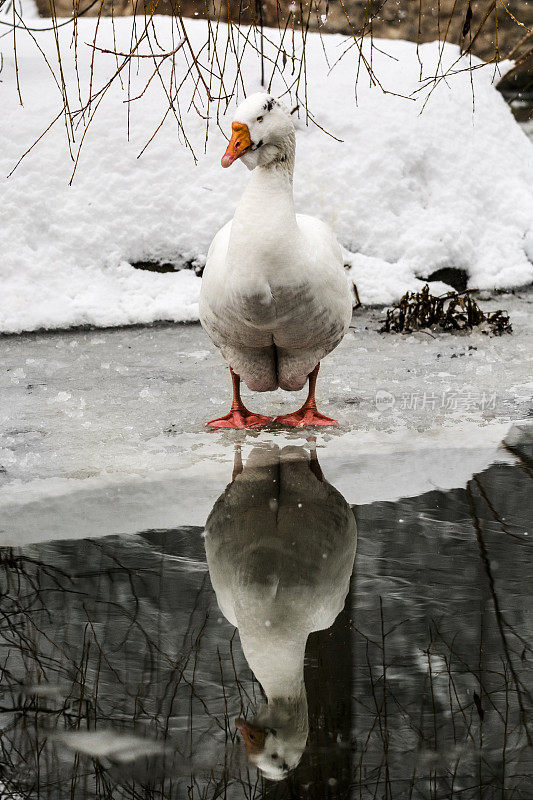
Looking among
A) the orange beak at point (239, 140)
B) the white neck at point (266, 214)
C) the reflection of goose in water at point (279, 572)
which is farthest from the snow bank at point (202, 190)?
the reflection of goose in water at point (279, 572)

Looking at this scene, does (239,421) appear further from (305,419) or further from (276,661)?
(276,661)

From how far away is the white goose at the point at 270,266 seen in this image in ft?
13.0

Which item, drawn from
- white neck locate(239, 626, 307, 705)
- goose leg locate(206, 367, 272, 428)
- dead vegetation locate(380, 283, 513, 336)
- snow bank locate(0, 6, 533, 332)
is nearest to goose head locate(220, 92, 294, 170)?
goose leg locate(206, 367, 272, 428)

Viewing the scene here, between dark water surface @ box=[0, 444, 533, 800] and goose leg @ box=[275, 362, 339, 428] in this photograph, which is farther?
goose leg @ box=[275, 362, 339, 428]

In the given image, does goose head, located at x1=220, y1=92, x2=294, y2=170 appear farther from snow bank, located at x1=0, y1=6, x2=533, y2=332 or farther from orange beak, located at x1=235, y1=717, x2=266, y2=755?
snow bank, located at x1=0, y1=6, x2=533, y2=332

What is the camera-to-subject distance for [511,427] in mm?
4543

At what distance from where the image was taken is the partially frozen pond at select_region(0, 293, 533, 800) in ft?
6.59

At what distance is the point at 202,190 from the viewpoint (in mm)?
7871

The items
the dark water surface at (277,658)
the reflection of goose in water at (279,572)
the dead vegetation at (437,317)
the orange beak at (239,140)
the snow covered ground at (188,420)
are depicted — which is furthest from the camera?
the dead vegetation at (437,317)

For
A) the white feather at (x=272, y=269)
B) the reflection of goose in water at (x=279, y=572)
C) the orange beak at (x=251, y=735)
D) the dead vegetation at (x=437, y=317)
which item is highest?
the white feather at (x=272, y=269)

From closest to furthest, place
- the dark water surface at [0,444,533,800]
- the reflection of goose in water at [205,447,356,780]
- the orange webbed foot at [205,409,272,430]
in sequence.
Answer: the dark water surface at [0,444,533,800]
the reflection of goose in water at [205,447,356,780]
the orange webbed foot at [205,409,272,430]

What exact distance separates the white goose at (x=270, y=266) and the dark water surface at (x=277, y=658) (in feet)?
3.47

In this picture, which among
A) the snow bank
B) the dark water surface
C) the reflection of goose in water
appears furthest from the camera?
the snow bank

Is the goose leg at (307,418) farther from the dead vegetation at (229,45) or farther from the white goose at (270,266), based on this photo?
the dead vegetation at (229,45)
